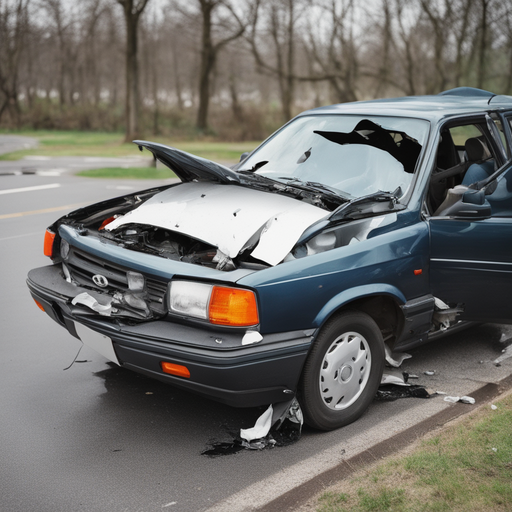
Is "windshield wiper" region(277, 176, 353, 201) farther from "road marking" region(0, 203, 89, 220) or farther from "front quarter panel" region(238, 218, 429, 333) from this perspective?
"road marking" region(0, 203, 89, 220)

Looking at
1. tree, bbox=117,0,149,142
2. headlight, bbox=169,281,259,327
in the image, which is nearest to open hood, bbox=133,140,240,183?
headlight, bbox=169,281,259,327

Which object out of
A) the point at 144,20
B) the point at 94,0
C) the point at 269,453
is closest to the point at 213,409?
the point at 269,453

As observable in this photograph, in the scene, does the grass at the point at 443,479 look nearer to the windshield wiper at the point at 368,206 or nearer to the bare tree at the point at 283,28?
the windshield wiper at the point at 368,206

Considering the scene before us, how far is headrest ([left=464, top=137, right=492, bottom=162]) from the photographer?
480 centimetres

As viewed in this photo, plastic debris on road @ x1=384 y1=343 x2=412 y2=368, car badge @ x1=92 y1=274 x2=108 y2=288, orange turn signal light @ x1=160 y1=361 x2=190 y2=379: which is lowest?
plastic debris on road @ x1=384 y1=343 x2=412 y2=368

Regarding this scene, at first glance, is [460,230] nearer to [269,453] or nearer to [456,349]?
[456,349]

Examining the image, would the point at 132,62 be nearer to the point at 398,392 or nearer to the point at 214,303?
the point at 398,392

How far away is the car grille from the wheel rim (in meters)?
0.96

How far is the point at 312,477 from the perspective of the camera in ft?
10.5

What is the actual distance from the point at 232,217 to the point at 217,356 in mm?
992

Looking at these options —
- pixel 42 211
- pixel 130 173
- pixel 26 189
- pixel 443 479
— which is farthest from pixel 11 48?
pixel 443 479

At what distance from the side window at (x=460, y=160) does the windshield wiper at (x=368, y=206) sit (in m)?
0.55

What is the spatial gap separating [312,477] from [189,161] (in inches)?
80.4

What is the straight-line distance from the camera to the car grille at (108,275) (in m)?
3.46
